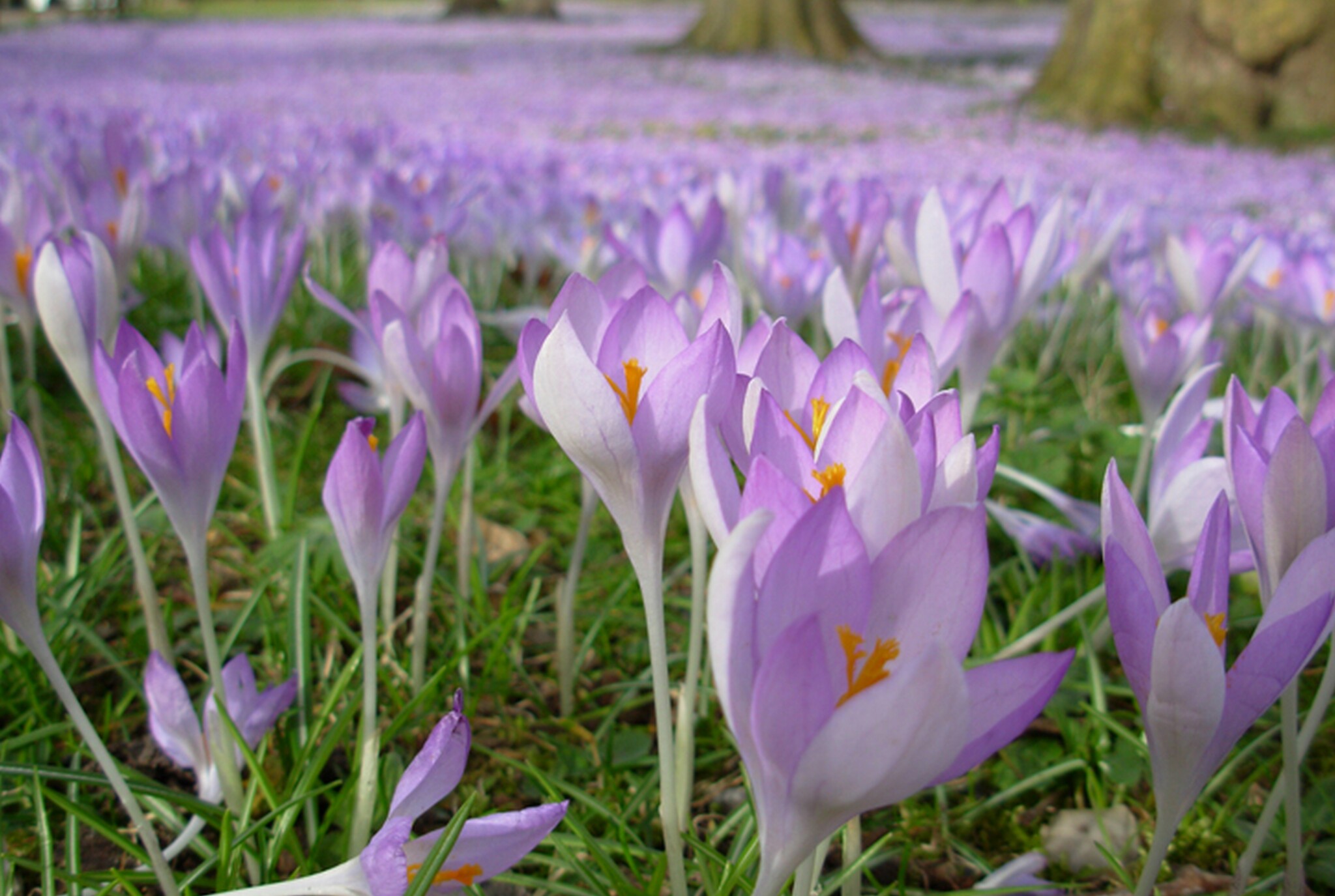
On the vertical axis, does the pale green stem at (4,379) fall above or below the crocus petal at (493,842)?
above

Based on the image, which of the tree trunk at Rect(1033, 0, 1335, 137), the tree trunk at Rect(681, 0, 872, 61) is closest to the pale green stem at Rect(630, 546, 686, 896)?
the tree trunk at Rect(1033, 0, 1335, 137)

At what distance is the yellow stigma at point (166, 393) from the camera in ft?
2.97

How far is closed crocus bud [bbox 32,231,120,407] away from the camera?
3.57 feet

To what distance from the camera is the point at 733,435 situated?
74 centimetres

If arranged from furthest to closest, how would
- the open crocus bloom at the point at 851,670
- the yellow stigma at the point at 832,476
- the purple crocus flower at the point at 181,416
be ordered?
the purple crocus flower at the point at 181,416
the yellow stigma at the point at 832,476
the open crocus bloom at the point at 851,670

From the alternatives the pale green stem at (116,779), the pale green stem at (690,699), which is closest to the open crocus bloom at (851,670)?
the pale green stem at (690,699)

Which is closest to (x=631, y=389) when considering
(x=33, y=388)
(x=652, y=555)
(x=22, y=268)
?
(x=652, y=555)

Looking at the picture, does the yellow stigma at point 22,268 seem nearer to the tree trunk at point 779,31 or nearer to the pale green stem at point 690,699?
the pale green stem at point 690,699

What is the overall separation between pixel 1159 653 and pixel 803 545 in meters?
0.27

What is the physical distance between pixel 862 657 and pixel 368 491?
55 centimetres

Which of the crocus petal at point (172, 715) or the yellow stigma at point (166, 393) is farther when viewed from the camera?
the crocus petal at point (172, 715)

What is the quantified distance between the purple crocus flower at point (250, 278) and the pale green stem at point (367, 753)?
24.2 inches

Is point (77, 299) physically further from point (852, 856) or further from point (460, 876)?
point (852, 856)

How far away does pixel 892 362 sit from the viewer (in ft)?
3.57
